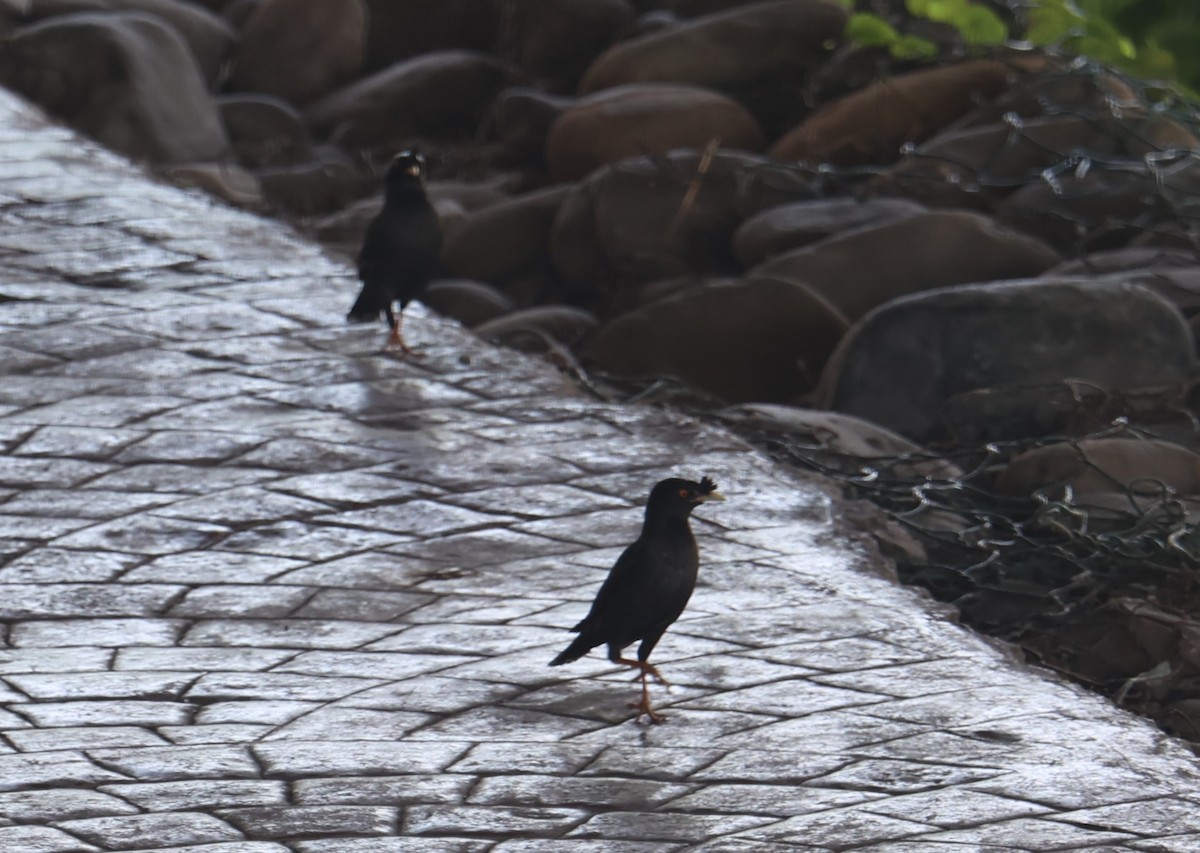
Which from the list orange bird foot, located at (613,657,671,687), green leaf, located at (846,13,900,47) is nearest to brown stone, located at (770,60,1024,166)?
green leaf, located at (846,13,900,47)

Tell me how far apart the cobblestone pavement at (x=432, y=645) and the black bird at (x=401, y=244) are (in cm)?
32

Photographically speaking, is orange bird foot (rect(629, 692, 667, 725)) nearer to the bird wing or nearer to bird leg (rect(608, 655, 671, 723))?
bird leg (rect(608, 655, 671, 723))

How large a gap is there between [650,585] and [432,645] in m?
0.92

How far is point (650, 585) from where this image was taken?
167 inches

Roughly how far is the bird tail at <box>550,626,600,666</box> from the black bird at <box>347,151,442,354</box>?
10.9ft

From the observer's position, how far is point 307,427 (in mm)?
6730

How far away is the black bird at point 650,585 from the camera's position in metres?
4.26

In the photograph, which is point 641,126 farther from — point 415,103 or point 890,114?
point 415,103

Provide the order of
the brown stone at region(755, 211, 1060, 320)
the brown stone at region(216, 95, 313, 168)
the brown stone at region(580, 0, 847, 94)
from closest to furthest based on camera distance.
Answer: the brown stone at region(755, 211, 1060, 320)
the brown stone at region(580, 0, 847, 94)
the brown stone at region(216, 95, 313, 168)

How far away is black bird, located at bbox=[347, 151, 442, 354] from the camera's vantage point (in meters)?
7.39

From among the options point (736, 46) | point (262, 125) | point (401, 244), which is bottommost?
point (262, 125)

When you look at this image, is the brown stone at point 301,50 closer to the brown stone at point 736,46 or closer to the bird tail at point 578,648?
the brown stone at point 736,46

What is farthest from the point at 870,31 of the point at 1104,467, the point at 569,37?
the point at 1104,467

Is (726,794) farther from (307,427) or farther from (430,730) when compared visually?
(307,427)
